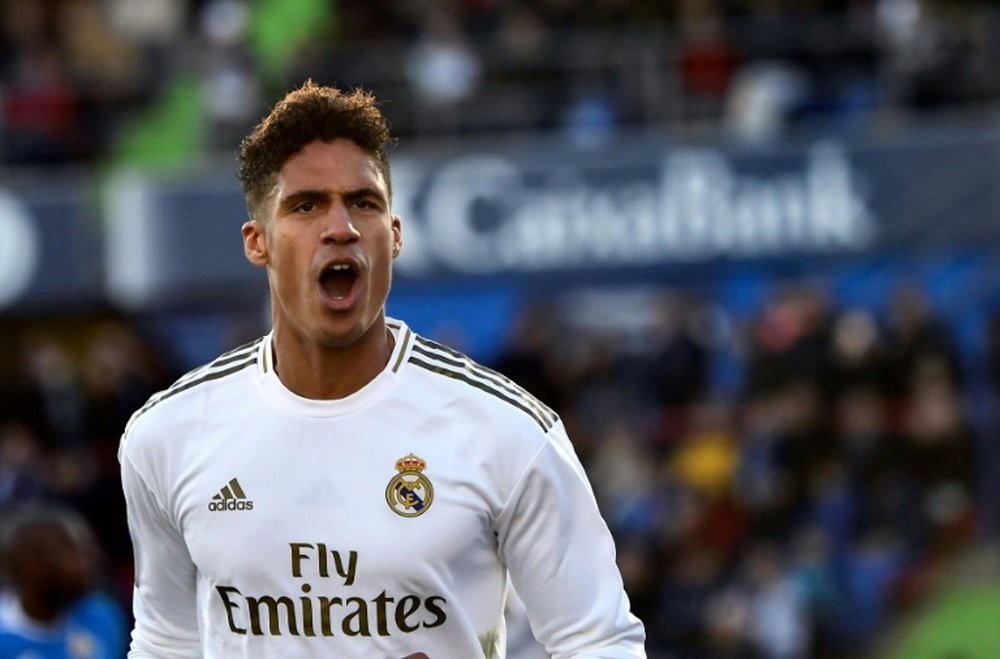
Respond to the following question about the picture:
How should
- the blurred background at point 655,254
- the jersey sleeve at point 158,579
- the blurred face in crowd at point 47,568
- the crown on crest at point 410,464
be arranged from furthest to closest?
1. the blurred background at point 655,254
2. the blurred face in crowd at point 47,568
3. the jersey sleeve at point 158,579
4. the crown on crest at point 410,464

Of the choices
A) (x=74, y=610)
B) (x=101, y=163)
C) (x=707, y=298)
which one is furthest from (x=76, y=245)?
(x=74, y=610)

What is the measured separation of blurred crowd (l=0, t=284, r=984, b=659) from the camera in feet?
39.6

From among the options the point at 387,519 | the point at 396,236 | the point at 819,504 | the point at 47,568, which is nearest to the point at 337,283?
the point at 396,236

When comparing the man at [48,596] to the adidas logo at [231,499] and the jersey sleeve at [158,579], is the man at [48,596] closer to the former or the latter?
the jersey sleeve at [158,579]

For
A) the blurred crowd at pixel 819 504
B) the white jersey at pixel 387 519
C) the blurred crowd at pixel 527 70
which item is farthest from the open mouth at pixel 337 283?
the blurred crowd at pixel 527 70

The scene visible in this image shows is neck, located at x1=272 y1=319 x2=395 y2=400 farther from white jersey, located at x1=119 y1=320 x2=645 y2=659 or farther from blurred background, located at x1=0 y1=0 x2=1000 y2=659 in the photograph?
blurred background, located at x1=0 y1=0 x2=1000 y2=659

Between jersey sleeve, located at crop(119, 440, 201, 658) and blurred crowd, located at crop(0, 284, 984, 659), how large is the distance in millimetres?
8084

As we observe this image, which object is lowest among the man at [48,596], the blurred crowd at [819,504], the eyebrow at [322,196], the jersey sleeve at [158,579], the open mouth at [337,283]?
the blurred crowd at [819,504]

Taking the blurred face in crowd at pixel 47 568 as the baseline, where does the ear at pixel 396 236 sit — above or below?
above

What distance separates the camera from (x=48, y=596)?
7516 mm

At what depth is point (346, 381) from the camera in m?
3.99

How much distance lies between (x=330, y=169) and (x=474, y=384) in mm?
527

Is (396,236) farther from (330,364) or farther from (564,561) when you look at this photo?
(564,561)

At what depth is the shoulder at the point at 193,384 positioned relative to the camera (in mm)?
4090
